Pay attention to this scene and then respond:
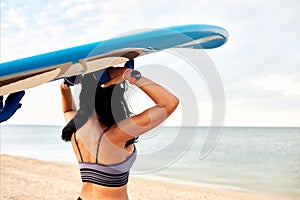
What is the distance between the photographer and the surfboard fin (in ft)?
6.80

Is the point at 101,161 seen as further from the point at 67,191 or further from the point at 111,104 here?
the point at 67,191

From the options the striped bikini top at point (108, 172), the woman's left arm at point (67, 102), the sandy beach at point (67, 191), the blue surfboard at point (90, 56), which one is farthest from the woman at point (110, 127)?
the sandy beach at point (67, 191)

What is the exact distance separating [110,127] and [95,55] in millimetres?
405

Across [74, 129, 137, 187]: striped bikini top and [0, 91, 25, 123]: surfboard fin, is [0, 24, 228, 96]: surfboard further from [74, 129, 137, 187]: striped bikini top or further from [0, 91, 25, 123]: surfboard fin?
[74, 129, 137, 187]: striped bikini top

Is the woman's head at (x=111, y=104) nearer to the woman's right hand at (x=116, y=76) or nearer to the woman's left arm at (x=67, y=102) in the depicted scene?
the woman's right hand at (x=116, y=76)

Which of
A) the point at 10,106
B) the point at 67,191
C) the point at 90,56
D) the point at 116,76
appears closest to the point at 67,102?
the point at 10,106

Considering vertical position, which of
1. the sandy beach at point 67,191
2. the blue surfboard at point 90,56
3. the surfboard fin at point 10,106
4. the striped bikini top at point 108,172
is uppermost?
the blue surfboard at point 90,56

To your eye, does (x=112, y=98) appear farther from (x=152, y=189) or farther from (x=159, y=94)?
(x=152, y=189)

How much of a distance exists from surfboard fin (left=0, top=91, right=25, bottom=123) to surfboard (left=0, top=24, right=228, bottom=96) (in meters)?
0.07

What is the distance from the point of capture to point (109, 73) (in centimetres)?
207

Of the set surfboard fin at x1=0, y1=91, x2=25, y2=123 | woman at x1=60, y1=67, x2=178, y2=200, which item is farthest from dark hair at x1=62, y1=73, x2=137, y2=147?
surfboard fin at x1=0, y1=91, x2=25, y2=123

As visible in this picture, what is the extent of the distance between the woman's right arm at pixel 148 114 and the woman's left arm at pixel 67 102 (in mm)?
543

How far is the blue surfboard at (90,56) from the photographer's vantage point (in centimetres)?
179

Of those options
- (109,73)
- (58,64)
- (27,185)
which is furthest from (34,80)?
(27,185)
